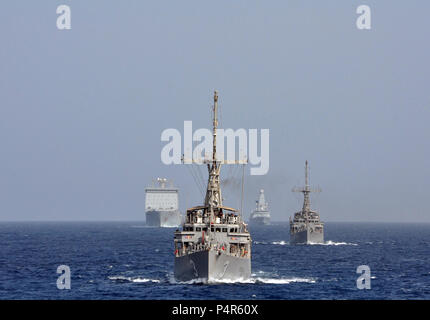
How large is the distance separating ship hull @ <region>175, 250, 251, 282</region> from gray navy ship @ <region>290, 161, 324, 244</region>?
106 m

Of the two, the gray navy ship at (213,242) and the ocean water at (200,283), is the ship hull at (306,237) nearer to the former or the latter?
the ocean water at (200,283)

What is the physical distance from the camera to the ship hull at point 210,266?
74.2 m

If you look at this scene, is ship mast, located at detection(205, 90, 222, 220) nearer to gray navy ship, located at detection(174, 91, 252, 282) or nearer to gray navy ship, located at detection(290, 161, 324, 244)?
gray navy ship, located at detection(174, 91, 252, 282)

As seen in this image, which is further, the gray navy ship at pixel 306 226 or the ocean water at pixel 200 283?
the gray navy ship at pixel 306 226

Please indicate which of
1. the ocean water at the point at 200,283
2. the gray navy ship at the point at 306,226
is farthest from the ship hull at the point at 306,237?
the ocean water at the point at 200,283

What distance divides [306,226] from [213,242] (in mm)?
109575

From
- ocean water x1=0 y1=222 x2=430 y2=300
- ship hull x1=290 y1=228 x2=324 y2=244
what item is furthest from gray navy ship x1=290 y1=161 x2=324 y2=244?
ocean water x1=0 y1=222 x2=430 y2=300

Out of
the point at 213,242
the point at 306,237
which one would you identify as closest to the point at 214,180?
the point at 213,242

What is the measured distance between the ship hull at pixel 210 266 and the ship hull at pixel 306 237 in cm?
10551

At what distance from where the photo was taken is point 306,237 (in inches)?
7195

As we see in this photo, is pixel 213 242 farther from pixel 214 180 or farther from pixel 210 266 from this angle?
pixel 214 180

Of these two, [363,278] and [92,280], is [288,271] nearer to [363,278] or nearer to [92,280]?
[363,278]
